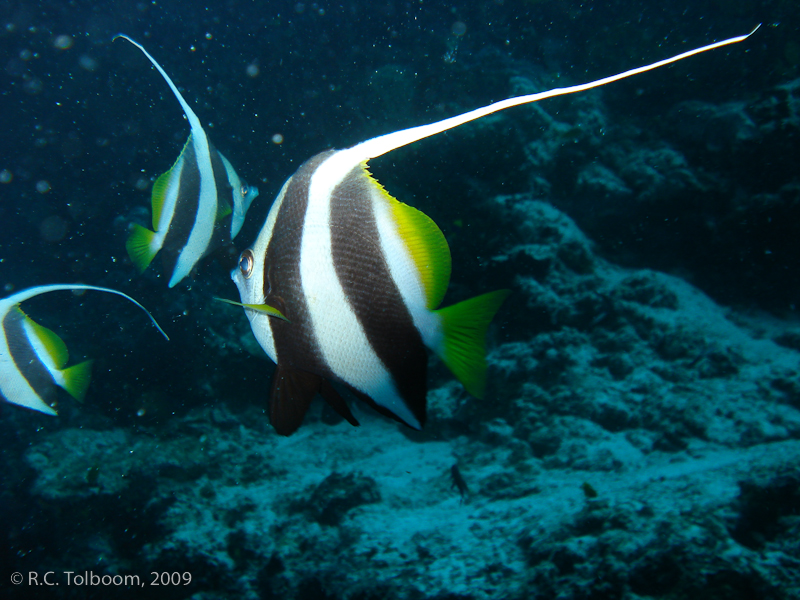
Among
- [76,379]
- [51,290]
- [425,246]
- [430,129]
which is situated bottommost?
[76,379]

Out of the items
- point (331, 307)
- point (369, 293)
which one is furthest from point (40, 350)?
point (369, 293)

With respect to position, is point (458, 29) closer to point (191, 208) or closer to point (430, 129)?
point (191, 208)

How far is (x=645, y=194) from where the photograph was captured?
5016 millimetres

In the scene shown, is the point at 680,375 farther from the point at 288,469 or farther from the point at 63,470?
the point at 63,470

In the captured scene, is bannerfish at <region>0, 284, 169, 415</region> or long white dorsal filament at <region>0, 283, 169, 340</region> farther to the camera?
bannerfish at <region>0, 284, 169, 415</region>

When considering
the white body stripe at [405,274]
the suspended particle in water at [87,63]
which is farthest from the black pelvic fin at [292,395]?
the suspended particle in water at [87,63]

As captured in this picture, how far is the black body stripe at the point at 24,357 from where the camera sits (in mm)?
2215

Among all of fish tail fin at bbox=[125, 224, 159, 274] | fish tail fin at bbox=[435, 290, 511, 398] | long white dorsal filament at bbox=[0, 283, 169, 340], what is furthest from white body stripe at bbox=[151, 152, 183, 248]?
fish tail fin at bbox=[435, 290, 511, 398]

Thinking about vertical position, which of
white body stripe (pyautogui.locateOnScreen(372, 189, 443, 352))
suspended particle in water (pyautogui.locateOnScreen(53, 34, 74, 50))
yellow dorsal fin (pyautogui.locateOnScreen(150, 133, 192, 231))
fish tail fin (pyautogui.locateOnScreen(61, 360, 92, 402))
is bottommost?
fish tail fin (pyautogui.locateOnScreen(61, 360, 92, 402))

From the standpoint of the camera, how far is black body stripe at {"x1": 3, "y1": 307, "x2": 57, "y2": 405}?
7.27 feet

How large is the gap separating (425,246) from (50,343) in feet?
8.97

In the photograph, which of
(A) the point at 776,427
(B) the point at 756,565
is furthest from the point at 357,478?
(A) the point at 776,427

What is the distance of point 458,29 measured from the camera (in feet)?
23.9

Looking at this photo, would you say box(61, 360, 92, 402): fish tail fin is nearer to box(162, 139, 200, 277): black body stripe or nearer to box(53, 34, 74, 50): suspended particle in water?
box(162, 139, 200, 277): black body stripe
